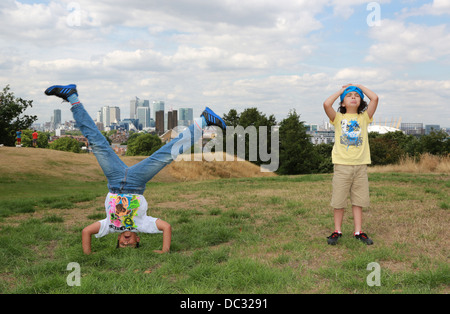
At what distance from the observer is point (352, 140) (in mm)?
5516

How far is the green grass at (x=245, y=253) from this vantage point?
387 centimetres

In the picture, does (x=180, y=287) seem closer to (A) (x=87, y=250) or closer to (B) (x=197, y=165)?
(A) (x=87, y=250)

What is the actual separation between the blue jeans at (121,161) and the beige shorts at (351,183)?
7.74ft

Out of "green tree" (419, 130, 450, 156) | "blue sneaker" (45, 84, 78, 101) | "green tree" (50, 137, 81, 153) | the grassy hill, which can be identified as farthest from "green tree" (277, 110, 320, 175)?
"green tree" (50, 137, 81, 153)

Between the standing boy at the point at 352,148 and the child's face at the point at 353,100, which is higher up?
the child's face at the point at 353,100

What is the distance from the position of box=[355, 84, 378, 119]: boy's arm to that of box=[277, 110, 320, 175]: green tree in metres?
39.2

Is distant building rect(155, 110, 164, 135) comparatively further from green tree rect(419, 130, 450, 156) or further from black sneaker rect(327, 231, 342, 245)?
black sneaker rect(327, 231, 342, 245)

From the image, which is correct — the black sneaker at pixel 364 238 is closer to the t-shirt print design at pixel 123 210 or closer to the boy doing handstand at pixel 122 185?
the boy doing handstand at pixel 122 185

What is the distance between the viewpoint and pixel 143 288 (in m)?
3.73

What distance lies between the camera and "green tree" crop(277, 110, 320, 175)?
45031mm

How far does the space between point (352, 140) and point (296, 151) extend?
4031cm

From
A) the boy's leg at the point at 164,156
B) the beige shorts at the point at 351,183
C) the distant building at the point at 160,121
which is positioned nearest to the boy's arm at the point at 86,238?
the boy's leg at the point at 164,156
